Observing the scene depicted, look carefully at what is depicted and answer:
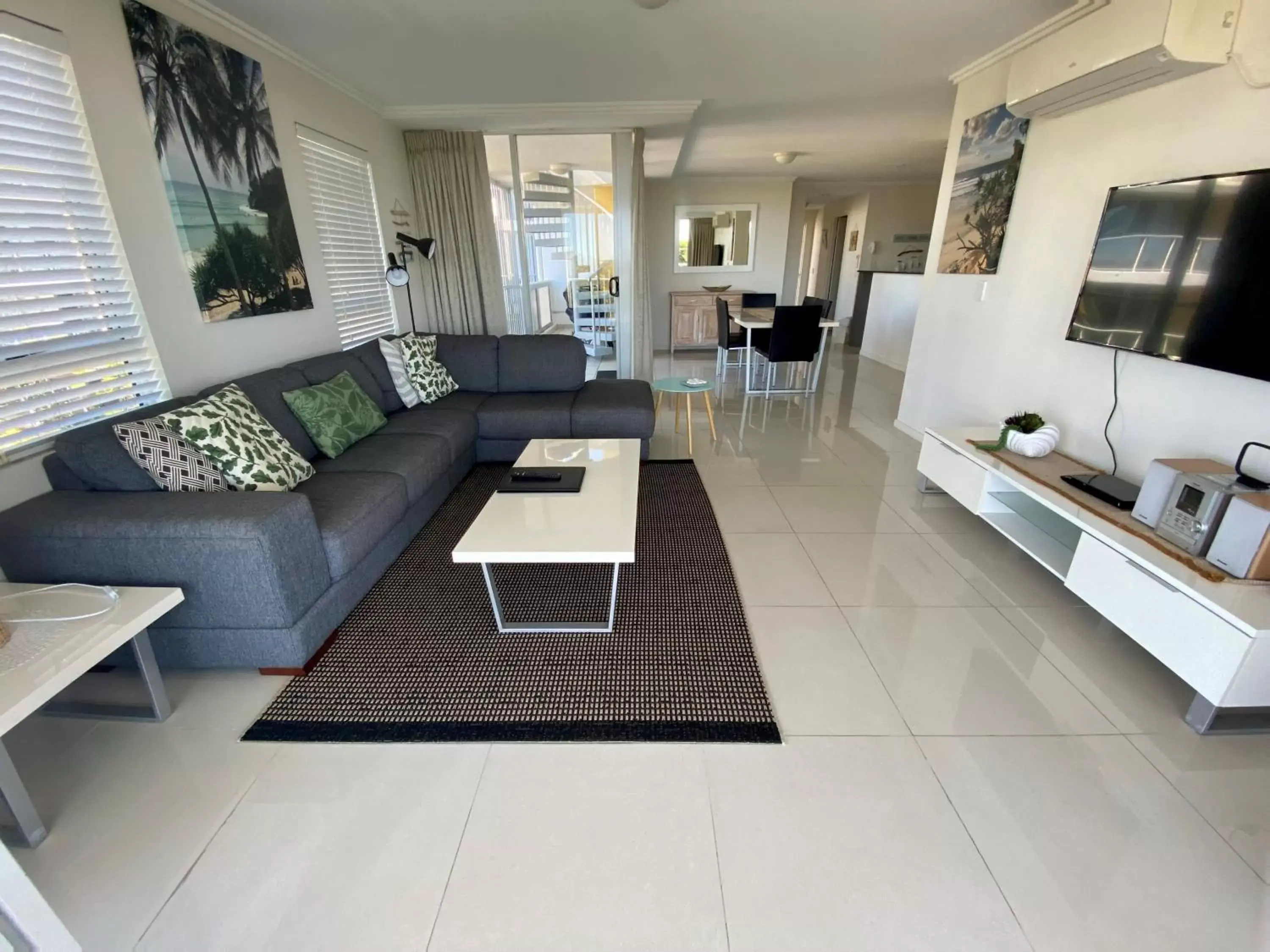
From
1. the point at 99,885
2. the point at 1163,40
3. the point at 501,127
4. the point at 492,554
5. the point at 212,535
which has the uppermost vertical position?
the point at 501,127

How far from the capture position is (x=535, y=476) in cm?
229

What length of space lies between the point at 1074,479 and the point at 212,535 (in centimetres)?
311

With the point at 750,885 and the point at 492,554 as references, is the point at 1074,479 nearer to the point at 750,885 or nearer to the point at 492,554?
the point at 750,885

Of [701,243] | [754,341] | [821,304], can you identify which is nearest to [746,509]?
[821,304]

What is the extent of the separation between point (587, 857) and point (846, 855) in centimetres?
60

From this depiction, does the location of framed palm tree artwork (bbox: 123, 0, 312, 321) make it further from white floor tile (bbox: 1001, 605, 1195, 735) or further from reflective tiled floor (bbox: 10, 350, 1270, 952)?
white floor tile (bbox: 1001, 605, 1195, 735)

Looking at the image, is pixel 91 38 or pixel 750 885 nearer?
Answer: pixel 750 885

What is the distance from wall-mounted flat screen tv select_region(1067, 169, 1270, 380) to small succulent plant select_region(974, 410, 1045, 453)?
0.40 metres

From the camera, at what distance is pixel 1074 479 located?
2195 mm

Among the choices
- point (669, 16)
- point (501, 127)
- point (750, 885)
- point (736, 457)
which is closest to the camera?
point (750, 885)

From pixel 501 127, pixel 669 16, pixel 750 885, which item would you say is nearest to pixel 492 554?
pixel 750 885

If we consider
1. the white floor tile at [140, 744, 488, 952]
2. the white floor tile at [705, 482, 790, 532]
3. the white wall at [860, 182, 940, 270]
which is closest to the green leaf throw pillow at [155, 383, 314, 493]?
the white floor tile at [140, 744, 488, 952]

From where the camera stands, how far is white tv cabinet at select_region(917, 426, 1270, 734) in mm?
1405

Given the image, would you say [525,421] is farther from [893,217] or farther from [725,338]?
[893,217]
